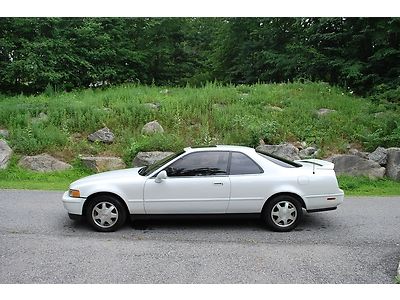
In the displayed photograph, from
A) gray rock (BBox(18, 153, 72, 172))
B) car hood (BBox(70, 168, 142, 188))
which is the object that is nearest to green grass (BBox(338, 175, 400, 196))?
car hood (BBox(70, 168, 142, 188))

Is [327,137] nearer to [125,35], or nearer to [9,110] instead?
[9,110]

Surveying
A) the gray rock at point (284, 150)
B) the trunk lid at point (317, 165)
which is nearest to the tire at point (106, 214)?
the trunk lid at point (317, 165)

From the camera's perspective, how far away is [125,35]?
24.2m

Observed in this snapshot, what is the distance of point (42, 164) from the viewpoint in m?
11.1

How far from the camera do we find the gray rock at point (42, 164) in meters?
11.0

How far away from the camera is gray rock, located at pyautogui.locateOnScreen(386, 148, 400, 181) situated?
34.6 ft

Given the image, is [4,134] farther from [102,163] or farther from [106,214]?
[106,214]

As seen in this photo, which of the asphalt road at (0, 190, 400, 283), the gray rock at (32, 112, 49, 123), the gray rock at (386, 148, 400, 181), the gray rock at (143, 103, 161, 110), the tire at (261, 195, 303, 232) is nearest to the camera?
the asphalt road at (0, 190, 400, 283)

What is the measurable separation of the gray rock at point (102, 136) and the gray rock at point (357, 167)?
6.87 m

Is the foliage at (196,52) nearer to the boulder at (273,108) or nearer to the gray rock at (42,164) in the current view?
the boulder at (273,108)

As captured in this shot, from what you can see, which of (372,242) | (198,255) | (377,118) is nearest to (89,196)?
(198,255)

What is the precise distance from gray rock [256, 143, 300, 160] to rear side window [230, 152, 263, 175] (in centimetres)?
491

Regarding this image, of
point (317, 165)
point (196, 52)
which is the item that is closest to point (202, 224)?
point (317, 165)

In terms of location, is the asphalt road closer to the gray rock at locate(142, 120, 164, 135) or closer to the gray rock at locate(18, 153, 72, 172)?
the gray rock at locate(18, 153, 72, 172)
